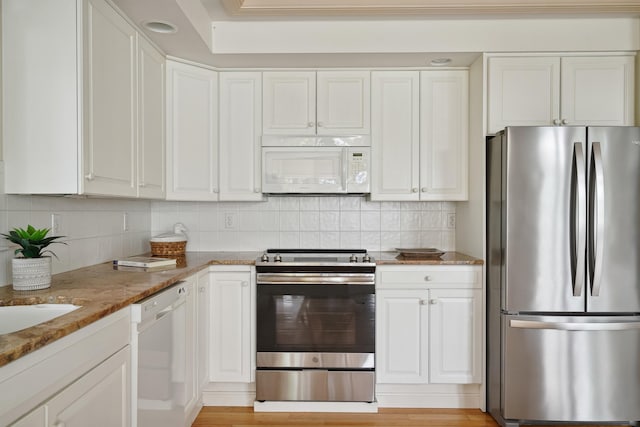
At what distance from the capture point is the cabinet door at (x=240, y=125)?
10.2 feet

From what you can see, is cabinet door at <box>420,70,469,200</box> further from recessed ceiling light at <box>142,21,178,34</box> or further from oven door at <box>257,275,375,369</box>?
recessed ceiling light at <box>142,21,178,34</box>

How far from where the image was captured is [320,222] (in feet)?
11.2

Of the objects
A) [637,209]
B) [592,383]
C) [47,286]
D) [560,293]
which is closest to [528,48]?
[637,209]

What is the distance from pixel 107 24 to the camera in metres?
2.08

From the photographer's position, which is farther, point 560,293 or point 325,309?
point 325,309

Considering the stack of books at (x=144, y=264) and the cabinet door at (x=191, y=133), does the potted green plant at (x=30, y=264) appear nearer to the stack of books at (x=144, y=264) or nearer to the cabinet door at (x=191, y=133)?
the stack of books at (x=144, y=264)

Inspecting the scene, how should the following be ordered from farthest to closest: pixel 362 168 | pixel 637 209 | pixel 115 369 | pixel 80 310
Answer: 1. pixel 362 168
2. pixel 637 209
3. pixel 115 369
4. pixel 80 310

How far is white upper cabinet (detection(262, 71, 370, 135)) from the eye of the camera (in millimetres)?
3080

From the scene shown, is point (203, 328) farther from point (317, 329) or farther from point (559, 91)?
point (559, 91)

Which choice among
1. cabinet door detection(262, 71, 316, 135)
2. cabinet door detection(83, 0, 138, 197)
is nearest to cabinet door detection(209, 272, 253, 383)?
cabinet door detection(83, 0, 138, 197)

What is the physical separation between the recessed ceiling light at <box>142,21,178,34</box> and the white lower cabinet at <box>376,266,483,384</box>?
1.90 m

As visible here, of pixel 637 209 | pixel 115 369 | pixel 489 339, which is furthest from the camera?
pixel 489 339

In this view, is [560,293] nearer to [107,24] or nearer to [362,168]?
[362,168]

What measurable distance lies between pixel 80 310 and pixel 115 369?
0.97 ft
